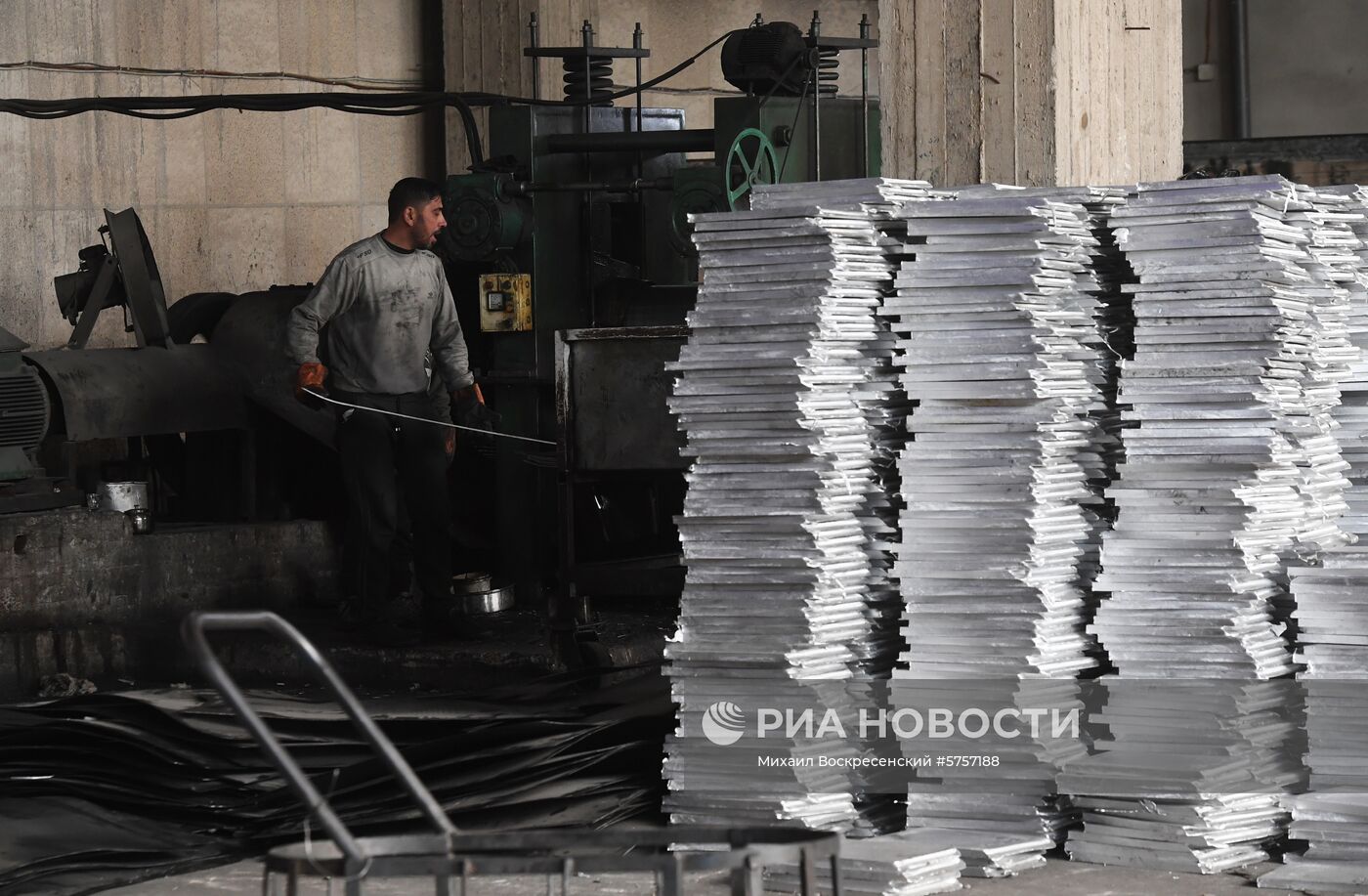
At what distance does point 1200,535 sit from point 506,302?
4.61m

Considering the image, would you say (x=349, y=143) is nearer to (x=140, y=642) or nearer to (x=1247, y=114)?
(x=140, y=642)

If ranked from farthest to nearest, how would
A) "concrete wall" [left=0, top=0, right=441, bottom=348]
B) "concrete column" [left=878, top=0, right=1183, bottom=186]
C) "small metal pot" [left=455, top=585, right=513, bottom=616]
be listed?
"concrete wall" [left=0, top=0, right=441, bottom=348], "small metal pot" [left=455, top=585, right=513, bottom=616], "concrete column" [left=878, top=0, right=1183, bottom=186]

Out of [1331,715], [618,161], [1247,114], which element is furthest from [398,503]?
[1247,114]

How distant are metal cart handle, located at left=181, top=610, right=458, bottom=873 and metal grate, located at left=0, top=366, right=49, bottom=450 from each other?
5.48 m

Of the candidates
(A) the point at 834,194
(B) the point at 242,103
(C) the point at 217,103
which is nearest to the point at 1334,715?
(A) the point at 834,194

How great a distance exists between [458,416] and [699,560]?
3.67m

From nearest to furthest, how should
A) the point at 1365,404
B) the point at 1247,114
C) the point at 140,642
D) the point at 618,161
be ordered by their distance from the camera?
the point at 1365,404 < the point at 140,642 < the point at 618,161 < the point at 1247,114

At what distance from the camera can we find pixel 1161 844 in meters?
4.99

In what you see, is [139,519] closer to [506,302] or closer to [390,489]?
[390,489]

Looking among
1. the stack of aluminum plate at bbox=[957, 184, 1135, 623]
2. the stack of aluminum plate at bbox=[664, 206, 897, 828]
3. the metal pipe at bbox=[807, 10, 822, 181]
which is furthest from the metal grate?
the stack of aluminum plate at bbox=[957, 184, 1135, 623]

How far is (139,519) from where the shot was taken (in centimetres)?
861

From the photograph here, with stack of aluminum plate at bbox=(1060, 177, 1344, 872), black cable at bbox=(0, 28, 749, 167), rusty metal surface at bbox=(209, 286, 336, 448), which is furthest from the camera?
black cable at bbox=(0, 28, 749, 167)

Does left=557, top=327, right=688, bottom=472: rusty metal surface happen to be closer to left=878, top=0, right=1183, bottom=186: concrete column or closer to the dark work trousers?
the dark work trousers

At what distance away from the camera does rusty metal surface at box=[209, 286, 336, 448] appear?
29.9 feet
